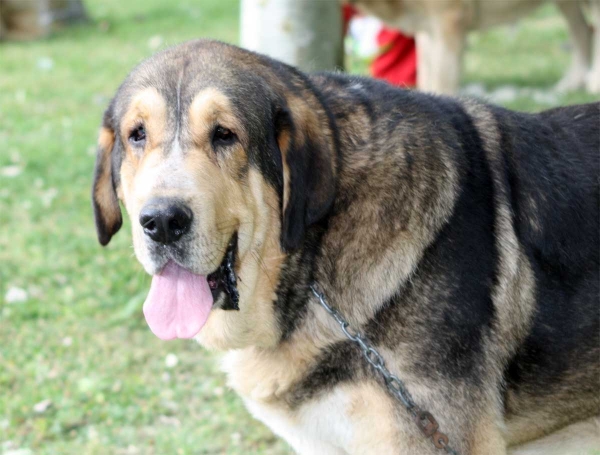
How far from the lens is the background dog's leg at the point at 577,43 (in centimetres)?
928

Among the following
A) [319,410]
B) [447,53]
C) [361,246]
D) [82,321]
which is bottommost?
[82,321]

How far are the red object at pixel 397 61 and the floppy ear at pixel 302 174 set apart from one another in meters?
6.42

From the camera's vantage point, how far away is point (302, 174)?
3092mm

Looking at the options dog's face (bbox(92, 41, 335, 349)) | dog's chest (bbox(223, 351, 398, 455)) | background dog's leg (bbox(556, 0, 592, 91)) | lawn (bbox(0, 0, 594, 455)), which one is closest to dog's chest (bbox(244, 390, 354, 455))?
dog's chest (bbox(223, 351, 398, 455))

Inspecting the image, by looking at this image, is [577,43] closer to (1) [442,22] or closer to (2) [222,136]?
(1) [442,22]

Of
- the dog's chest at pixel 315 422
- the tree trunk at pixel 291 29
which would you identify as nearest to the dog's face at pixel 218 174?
the dog's chest at pixel 315 422

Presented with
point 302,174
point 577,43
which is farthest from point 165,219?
point 577,43

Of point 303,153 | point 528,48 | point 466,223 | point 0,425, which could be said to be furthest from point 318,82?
point 528,48

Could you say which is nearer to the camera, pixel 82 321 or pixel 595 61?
pixel 82 321

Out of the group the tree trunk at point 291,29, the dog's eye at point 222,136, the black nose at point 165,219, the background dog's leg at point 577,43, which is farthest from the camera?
the background dog's leg at point 577,43

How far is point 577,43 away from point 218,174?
7.45 meters

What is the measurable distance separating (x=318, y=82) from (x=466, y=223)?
0.87m

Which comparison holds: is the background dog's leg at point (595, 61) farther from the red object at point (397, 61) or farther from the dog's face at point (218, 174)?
the dog's face at point (218, 174)

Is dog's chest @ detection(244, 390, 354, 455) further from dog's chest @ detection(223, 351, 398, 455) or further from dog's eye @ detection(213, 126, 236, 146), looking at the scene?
dog's eye @ detection(213, 126, 236, 146)
